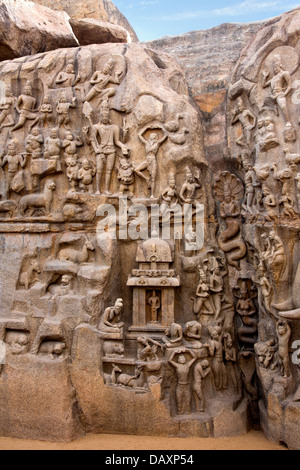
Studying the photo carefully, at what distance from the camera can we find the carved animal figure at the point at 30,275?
8.16 metres

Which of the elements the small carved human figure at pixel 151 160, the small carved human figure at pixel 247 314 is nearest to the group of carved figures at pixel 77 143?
the small carved human figure at pixel 151 160

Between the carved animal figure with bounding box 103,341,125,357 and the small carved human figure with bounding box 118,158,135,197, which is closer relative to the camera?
the carved animal figure with bounding box 103,341,125,357

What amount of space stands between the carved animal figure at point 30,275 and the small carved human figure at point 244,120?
15.7 ft

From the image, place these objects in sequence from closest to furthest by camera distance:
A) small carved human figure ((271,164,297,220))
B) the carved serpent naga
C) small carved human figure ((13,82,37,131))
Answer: small carved human figure ((271,164,297,220))
the carved serpent naga
small carved human figure ((13,82,37,131))

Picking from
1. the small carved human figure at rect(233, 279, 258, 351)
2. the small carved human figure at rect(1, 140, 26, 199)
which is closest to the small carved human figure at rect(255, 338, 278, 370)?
the small carved human figure at rect(233, 279, 258, 351)

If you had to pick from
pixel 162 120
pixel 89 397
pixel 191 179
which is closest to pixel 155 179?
pixel 191 179

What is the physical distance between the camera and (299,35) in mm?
7652

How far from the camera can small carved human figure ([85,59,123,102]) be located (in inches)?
339

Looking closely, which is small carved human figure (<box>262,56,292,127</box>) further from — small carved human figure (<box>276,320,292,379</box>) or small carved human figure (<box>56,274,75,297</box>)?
small carved human figure (<box>56,274,75,297</box>)

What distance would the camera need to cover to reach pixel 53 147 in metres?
8.38

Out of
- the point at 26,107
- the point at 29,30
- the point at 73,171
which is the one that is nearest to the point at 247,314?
the point at 73,171

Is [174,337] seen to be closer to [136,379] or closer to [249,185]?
[136,379]

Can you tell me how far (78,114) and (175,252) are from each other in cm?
356

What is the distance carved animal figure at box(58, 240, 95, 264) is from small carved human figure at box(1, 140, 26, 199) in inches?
72.4
